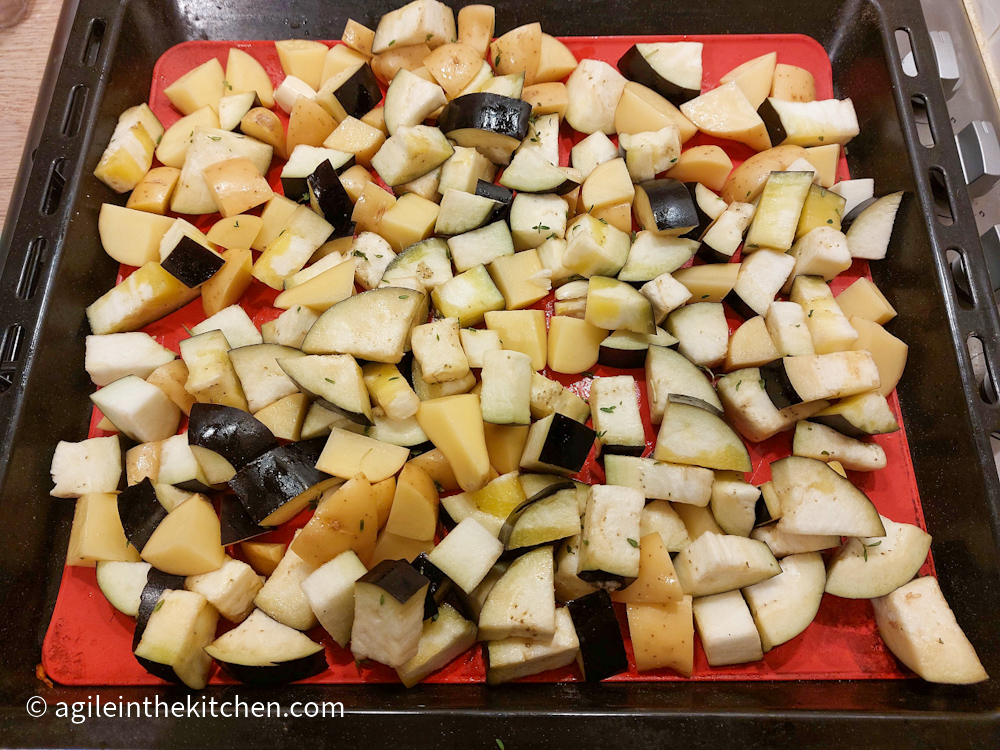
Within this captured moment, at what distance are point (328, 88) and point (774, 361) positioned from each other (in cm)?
184

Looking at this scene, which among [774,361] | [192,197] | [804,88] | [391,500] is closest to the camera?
[391,500]

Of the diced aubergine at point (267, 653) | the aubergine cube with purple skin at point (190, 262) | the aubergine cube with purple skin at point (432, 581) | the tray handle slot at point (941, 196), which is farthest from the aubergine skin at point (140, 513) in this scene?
the tray handle slot at point (941, 196)

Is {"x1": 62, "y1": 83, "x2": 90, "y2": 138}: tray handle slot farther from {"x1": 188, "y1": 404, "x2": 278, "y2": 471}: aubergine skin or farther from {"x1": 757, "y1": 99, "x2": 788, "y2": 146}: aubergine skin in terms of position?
{"x1": 757, "y1": 99, "x2": 788, "y2": 146}: aubergine skin

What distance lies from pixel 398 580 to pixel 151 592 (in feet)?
2.46

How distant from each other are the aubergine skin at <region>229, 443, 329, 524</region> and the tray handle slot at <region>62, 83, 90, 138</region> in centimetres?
146

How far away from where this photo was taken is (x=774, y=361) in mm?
1974

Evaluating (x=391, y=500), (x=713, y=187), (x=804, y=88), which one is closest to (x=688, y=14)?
(x=804, y=88)

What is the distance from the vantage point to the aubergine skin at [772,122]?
2.30m

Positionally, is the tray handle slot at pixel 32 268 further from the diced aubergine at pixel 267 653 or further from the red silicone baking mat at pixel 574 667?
the diced aubergine at pixel 267 653

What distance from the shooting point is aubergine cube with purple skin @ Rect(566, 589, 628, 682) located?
5.31ft

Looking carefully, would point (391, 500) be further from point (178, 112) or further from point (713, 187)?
point (178, 112)

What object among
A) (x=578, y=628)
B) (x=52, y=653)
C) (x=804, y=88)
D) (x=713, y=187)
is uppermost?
(x=804, y=88)

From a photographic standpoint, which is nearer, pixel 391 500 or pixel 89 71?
pixel 391 500

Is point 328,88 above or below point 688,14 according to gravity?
above
